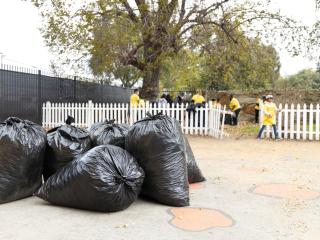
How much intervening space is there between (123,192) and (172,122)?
1.12 metres

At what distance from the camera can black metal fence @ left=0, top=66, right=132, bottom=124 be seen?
1421 cm

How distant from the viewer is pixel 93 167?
4477 mm

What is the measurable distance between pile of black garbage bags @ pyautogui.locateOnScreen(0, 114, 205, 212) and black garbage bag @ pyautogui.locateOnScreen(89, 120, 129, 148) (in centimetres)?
12

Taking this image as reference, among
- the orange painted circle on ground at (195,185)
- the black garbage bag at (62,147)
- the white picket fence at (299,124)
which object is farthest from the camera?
the white picket fence at (299,124)

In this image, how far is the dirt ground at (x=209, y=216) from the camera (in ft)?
13.0

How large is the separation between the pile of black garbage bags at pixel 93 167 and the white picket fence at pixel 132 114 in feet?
25.8

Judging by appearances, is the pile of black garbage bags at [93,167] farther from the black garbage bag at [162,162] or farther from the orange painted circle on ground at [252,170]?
the orange painted circle on ground at [252,170]

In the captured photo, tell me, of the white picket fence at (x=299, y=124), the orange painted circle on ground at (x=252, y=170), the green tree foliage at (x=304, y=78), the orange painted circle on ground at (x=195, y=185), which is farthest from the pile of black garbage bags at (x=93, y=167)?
the green tree foliage at (x=304, y=78)

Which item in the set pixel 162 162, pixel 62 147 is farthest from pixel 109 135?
pixel 162 162

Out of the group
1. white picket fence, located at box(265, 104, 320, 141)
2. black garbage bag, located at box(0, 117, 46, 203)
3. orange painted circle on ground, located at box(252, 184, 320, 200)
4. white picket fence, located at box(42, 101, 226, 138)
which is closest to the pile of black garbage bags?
black garbage bag, located at box(0, 117, 46, 203)

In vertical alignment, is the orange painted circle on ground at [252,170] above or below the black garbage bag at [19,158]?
below

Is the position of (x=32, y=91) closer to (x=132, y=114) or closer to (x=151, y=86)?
(x=132, y=114)

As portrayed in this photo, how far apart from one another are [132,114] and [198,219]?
34.2ft

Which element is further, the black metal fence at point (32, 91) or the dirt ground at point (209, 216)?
the black metal fence at point (32, 91)
